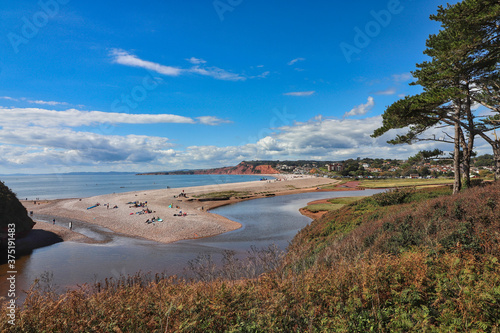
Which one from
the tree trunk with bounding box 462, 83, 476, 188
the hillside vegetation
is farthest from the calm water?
the tree trunk with bounding box 462, 83, 476, 188

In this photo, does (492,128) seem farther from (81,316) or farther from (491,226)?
(81,316)

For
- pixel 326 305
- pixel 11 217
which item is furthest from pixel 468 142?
pixel 11 217

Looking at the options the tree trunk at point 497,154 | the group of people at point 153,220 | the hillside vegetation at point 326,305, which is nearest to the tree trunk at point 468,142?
the tree trunk at point 497,154

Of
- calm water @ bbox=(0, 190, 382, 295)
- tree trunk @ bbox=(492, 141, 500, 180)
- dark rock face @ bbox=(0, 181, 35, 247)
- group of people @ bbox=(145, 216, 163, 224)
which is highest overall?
tree trunk @ bbox=(492, 141, 500, 180)

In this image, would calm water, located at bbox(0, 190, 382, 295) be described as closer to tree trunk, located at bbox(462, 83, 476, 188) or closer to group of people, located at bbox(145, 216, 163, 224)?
group of people, located at bbox(145, 216, 163, 224)

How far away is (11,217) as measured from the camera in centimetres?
2288

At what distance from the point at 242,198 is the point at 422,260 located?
58.3 meters

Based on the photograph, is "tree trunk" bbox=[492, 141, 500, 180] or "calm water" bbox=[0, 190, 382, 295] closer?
"tree trunk" bbox=[492, 141, 500, 180]

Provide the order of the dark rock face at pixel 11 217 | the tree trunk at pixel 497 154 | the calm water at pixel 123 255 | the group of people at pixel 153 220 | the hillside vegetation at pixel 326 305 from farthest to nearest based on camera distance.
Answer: the group of people at pixel 153 220 < the dark rock face at pixel 11 217 < the calm water at pixel 123 255 < the tree trunk at pixel 497 154 < the hillside vegetation at pixel 326 305

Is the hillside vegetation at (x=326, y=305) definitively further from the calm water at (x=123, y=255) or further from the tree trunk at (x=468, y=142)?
the tree trunk at (x=468, y=142)

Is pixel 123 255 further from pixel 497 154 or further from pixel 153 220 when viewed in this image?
pixel 497 154

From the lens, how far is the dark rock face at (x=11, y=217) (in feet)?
68.6

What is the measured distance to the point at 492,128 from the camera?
1581cm

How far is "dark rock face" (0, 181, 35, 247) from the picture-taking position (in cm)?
2091
